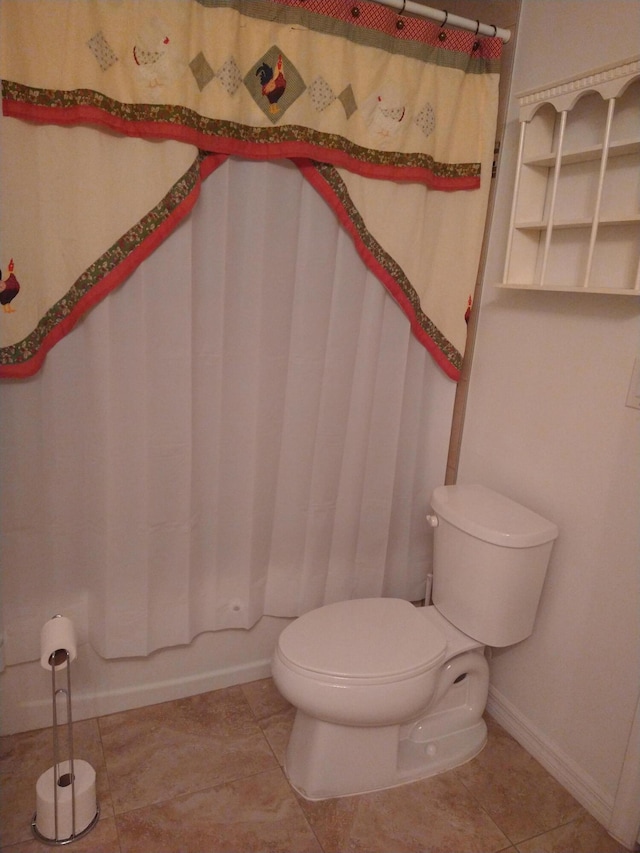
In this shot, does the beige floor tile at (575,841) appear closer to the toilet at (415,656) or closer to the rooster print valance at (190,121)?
the toilet at (415,656)

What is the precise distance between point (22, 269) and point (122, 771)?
4.47 feet

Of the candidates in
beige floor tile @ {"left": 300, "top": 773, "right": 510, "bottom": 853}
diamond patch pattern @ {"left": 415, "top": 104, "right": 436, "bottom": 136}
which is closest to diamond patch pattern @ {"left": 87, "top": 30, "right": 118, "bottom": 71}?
diamond patch pattern @ {"left": 415, "top": 104, "right": 436, "bottom": 136}

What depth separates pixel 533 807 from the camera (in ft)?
5.51

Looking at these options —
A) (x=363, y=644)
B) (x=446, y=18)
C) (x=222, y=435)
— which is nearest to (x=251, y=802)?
(x=363, y=644)

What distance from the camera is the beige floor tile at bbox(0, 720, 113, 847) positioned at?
1523 millimetres

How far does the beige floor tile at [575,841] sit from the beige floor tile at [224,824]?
564 mm

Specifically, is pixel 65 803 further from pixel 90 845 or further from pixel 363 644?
pixel 363 644

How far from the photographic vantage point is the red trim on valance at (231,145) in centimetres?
139

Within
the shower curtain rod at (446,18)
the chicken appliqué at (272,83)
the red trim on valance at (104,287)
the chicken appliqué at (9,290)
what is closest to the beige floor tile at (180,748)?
the red trim on valance at (104,287)

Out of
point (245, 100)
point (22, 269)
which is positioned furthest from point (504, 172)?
point (22, 269)

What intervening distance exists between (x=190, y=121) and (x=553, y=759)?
2.01 metres

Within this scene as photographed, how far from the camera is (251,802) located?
1631 mm

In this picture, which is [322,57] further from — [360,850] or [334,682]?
[360,850]

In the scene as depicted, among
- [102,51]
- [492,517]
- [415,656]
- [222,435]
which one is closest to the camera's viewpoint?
[102,51]
